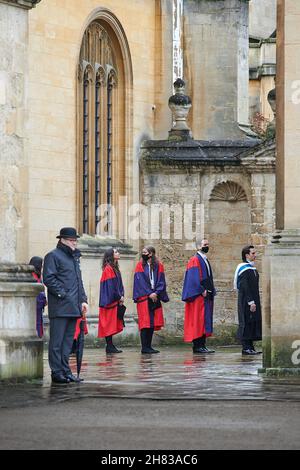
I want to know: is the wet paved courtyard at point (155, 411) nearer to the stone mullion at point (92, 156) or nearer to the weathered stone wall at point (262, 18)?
the stone mullion at point (92, 156)

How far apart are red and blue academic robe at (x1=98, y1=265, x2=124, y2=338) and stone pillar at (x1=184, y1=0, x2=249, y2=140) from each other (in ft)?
24.4

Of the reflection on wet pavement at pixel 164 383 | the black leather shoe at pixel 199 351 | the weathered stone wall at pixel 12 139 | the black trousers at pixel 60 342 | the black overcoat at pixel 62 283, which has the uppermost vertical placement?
the weathered stone wall at pixel 12 139

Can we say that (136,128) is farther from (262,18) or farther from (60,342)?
(262,18)

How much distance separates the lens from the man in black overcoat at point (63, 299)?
18.3 m

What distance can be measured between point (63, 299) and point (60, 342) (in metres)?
0.47

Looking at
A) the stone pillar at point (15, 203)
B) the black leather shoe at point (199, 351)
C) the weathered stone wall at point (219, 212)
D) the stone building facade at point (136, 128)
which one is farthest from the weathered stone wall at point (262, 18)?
the stone pillar at point (15, 203)

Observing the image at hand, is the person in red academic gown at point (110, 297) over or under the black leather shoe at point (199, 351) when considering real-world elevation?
over

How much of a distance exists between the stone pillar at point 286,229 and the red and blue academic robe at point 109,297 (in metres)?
7.62

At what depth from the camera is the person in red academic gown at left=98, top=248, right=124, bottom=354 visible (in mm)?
25797

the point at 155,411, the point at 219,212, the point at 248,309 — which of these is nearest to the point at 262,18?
the point at 219,212

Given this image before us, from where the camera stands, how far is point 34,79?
2714 centimetres

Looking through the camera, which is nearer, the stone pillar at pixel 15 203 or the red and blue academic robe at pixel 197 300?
the stone pillar at pixel 15 203

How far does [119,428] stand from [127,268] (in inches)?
692

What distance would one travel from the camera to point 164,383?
17.9 meters
